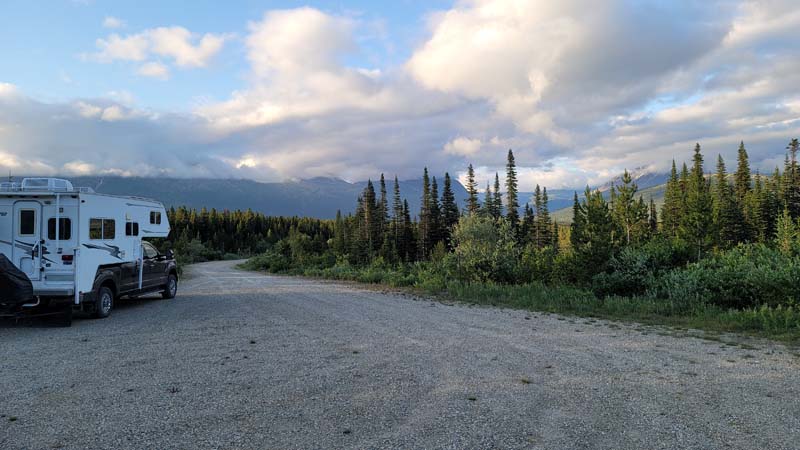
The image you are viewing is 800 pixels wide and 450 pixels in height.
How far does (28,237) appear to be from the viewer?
11.2m

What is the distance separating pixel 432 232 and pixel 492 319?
5285 centimetres

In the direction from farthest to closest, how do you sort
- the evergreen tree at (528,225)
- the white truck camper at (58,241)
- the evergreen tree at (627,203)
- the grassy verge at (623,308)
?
the evergreen tree at (528,225) → the evergreen tree at (627,203) → the white truck camper at (58,241) → the grassy verge at (623,308)

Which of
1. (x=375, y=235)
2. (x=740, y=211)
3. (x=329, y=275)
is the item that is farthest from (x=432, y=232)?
(x=740, y=211)

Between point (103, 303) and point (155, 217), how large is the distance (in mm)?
3424

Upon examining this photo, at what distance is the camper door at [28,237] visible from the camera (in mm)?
11148

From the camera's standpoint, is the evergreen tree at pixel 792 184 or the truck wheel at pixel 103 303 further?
the evergreen tree at pixel 792 184

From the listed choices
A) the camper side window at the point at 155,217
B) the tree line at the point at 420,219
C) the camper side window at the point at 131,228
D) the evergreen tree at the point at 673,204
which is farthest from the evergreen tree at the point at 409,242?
the camper side window at the point at 131,228

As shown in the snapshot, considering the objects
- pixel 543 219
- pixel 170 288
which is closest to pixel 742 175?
pixel 543 219

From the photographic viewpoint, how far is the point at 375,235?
6556 cm

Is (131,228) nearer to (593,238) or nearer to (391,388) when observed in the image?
(391,388)

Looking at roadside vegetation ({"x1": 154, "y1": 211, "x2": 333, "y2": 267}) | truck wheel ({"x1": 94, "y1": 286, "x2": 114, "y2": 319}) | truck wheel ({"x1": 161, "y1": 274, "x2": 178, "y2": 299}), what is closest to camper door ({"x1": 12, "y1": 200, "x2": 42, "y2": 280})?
truck wheel ({"x1": 94, "y1": 286, "x2": 114, "y2": 319})

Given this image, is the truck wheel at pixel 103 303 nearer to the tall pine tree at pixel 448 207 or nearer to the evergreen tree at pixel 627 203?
the evergreen tree at pixel 627 203

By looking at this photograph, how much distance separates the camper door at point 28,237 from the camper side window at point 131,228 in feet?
7.31

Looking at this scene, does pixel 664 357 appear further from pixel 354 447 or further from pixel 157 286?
pixel 157 286
